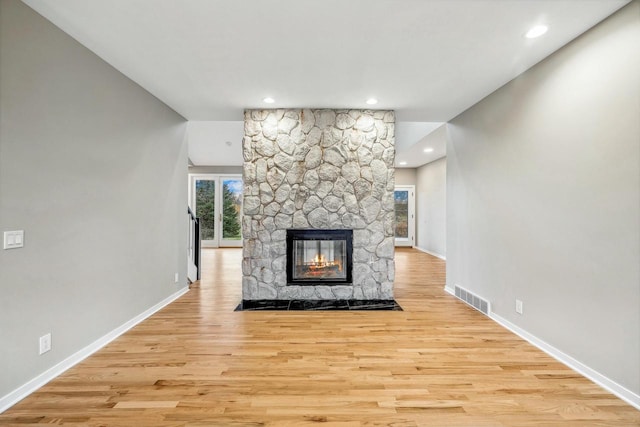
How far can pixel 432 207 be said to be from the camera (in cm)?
840

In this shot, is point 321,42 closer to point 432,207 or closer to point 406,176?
point 432,207

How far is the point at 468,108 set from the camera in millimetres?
3840

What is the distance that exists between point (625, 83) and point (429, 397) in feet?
7.93

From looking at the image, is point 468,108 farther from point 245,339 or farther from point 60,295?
point 60,295

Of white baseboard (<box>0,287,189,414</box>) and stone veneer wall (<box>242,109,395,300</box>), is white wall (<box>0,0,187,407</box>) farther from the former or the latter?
stone veneer wall (<box>242,109,395,300</box>)

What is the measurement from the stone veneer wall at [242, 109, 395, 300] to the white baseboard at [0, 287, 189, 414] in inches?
52.1

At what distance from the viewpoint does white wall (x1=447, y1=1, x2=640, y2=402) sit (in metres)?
1.94

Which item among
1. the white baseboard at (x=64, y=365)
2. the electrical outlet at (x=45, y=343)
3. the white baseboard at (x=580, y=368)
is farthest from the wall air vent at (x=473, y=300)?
the electrical outlet at (x=45, y=343)

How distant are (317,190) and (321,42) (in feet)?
6.32

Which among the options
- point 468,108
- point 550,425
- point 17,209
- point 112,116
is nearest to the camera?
point 550,425

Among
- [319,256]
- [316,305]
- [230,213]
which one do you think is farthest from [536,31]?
[230,213]

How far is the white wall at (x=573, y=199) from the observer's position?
6.36ft

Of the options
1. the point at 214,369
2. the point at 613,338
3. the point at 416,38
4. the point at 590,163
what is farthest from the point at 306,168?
the point at 613,338

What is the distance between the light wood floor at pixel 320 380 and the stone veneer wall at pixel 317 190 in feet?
2.54
